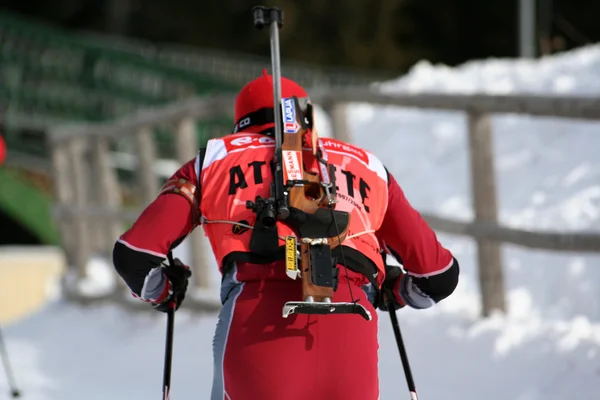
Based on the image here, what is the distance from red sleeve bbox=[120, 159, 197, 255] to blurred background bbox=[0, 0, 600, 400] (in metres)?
2.63

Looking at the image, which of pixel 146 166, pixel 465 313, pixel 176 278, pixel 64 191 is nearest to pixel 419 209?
pixel 146 166

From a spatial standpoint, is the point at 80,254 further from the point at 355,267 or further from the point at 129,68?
the point at 129,68

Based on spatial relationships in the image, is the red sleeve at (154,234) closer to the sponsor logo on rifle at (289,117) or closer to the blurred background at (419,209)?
the sponsor logo on rifle at (289,117)

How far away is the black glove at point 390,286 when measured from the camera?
163 inches

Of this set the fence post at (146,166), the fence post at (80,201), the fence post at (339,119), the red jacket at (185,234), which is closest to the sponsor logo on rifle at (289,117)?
the red jacket at (185,234)

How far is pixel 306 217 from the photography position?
365 centimetres

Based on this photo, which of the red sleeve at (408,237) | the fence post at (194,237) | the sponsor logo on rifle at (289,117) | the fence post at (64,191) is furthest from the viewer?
the fence post at (64,191)

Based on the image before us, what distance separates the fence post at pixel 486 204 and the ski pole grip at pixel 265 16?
290 cm

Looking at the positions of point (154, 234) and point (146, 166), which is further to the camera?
point (146, 166)

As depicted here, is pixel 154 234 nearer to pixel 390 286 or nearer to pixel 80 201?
pixel 390 286

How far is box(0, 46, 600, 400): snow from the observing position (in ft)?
20.4

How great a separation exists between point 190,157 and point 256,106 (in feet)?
16.7

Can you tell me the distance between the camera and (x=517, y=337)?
639 cm

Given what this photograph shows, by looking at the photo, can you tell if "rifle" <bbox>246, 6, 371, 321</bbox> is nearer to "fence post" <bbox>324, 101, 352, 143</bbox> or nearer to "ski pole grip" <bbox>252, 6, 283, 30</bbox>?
"ski pole grip" <bbox>252, 6, 283, 30</bbox>
